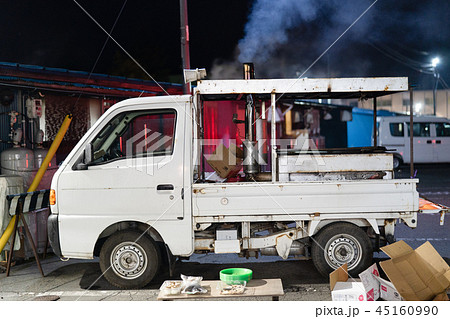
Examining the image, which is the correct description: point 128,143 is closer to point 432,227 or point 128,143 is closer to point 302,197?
point 302,197

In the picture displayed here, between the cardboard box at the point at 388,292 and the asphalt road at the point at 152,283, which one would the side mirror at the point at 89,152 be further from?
the cardboard box at the point at 388,292

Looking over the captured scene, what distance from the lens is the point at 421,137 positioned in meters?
21.8

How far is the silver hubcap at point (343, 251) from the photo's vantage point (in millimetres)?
5676

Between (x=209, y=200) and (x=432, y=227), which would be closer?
(x=209, y=200)

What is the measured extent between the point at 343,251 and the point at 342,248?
0.15 feet

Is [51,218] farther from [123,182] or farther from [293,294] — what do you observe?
[293,294]

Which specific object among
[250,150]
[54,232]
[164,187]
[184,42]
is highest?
[184,42]

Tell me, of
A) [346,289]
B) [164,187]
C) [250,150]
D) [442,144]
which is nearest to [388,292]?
[346,289]

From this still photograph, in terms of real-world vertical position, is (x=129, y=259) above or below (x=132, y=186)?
below

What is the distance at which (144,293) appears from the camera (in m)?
5.61

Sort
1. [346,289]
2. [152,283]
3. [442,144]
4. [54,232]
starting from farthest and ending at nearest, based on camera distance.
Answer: [442,144]
[152,283]
[54,232]
[346,289]

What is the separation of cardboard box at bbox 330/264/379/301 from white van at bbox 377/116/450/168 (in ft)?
58.4

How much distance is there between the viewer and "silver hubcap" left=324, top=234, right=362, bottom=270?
5.68 metres
